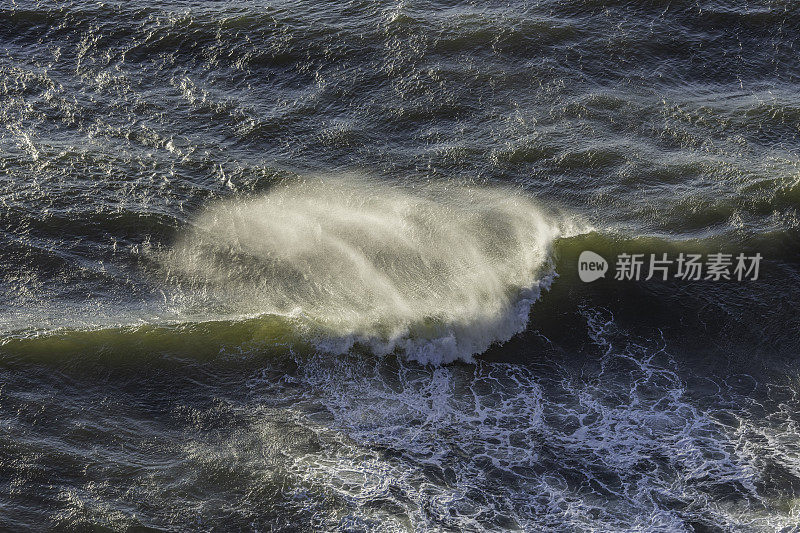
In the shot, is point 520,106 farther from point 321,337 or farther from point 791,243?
point 321,337

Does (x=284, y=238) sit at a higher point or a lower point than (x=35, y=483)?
higher

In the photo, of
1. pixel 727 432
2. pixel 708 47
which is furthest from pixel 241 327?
pixel 708 47

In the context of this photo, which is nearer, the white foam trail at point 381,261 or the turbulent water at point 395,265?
the turbulent water at point 395,265

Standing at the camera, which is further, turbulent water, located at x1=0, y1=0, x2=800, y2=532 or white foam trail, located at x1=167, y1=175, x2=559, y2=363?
white foam trail, located at x1=167, y1=175, x2=559, y2=363
